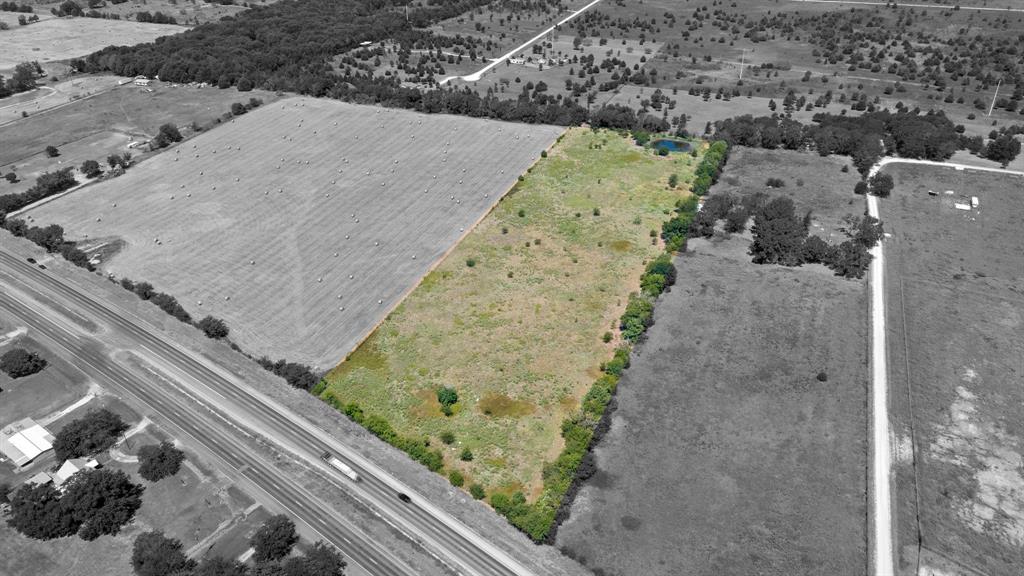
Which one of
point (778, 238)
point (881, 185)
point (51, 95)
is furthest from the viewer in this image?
point (51, 95)

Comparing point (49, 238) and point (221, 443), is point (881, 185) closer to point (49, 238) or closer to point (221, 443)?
point (221, 443)

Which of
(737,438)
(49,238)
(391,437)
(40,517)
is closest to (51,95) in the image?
(49,238)

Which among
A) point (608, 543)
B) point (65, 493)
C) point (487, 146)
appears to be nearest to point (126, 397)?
point (65, 493)

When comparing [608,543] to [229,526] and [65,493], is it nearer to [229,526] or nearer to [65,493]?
[229,526]

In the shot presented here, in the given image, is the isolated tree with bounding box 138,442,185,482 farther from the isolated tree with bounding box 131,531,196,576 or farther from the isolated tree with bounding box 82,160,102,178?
the isolated tree with bounding box 82,160,102,178

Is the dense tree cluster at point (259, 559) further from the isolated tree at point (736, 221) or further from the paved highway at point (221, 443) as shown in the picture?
the isolated tree at point (736, 221)

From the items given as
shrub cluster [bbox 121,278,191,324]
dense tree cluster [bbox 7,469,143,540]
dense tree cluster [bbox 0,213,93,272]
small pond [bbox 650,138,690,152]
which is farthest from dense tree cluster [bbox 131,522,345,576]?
small pond [bbox 650,138,690,152]
